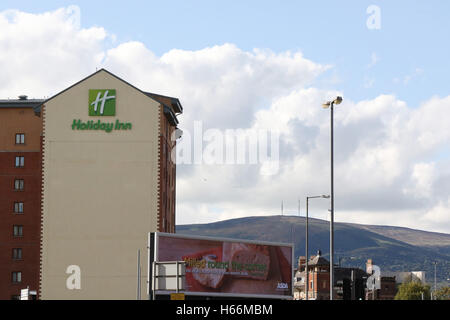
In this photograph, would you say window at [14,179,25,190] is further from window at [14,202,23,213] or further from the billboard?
the billboard

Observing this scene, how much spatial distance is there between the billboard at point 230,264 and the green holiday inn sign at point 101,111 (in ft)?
73.3

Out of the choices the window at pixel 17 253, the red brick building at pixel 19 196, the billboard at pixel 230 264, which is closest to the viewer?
the billboard at pixel 230 264

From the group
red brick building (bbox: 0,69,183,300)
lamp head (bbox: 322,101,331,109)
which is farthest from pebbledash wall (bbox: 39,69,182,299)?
lamp head (bbox: 322,101,331,109)

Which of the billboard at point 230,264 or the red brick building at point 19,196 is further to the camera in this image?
the red brick building at point 19,196

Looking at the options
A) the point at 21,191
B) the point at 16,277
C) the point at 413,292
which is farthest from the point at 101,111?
the point at 413,292

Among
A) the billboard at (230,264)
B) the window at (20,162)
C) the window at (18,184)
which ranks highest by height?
the window at (20,162)

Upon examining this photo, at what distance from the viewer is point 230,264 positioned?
282ft

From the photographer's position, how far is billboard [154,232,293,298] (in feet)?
261

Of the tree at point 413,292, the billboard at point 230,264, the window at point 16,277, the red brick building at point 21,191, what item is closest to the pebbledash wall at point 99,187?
the red brick building at point 21,191

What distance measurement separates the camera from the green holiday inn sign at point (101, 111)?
324ft

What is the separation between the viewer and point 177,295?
31.2m

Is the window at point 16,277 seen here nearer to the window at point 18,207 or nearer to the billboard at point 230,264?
the window at point 18,207
